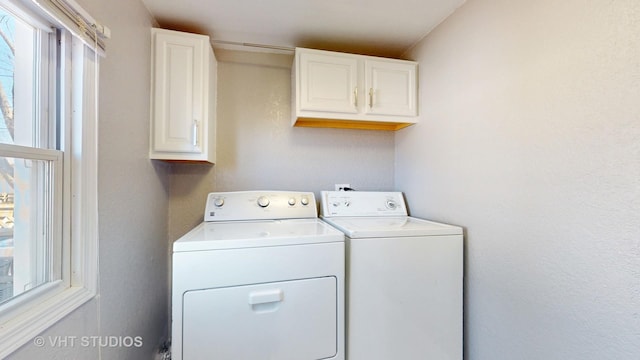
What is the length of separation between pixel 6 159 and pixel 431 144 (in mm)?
1901

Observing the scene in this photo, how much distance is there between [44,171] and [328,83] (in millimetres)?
1450

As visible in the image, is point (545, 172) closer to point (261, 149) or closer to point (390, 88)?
point (390, 88)

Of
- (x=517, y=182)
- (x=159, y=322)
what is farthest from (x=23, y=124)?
(x=517, y=182)

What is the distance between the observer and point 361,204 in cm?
188

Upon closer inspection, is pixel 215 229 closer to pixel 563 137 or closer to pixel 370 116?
pixel 370 116

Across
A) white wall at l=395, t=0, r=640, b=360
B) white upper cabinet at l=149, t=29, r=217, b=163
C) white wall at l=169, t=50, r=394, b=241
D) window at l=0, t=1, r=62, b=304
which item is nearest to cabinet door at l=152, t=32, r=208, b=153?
white upper cabinet at l=149, t=29, r=217, b=163

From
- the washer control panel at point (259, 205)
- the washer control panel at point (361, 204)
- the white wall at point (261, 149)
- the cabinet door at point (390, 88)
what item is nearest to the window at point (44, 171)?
the washer control panel at point (259, 205)

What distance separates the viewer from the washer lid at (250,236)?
1.10 meters

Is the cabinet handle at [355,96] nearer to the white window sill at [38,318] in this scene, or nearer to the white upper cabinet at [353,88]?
the white upper cabinet at [353,88]

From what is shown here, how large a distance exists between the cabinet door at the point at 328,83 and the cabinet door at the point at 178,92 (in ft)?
2.03

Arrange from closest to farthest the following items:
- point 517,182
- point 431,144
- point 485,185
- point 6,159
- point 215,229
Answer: point 6,159 → point 517,182 → point 485,185 → point 215,229 → point 431,144

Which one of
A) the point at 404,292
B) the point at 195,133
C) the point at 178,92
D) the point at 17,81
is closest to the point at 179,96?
the point at 178,92

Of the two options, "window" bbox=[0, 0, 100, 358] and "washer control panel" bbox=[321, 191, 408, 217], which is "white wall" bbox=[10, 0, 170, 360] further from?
"washer control panel" bbox=[321, 191, 408, 217]

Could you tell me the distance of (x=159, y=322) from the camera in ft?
5.57
